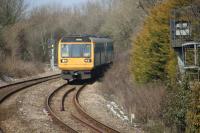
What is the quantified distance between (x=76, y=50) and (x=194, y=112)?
17.7 m

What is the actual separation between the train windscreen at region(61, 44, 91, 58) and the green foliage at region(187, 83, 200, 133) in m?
17.1

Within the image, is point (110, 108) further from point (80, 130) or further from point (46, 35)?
point (46, 35)

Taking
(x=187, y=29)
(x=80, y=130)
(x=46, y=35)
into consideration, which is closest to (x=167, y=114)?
(x=80, y=130)

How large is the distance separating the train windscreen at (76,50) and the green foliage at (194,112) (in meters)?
17.1

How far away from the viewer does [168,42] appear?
55.7 ft

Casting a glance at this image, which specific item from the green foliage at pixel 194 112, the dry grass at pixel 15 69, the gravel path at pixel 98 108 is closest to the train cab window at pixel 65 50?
the gravel path at pixel 98 108

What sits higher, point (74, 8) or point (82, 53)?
point (74, 8)

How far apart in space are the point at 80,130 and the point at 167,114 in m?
2.45

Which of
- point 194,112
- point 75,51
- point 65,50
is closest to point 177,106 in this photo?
point 194,112

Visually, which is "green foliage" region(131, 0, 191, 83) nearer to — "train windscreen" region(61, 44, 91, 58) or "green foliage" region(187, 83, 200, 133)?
"green foliage" region(187, 83, 200, 133)

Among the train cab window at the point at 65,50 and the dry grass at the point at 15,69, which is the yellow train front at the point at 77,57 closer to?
the train cab window at the point at 65,50

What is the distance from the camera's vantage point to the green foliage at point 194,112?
10.5 metres

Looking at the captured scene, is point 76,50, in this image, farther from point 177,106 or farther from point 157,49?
point 177,106

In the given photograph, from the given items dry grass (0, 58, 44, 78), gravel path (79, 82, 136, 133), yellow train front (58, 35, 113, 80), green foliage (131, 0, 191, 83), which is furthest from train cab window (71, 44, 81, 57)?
green foliage (131, 0, 191, 83)
